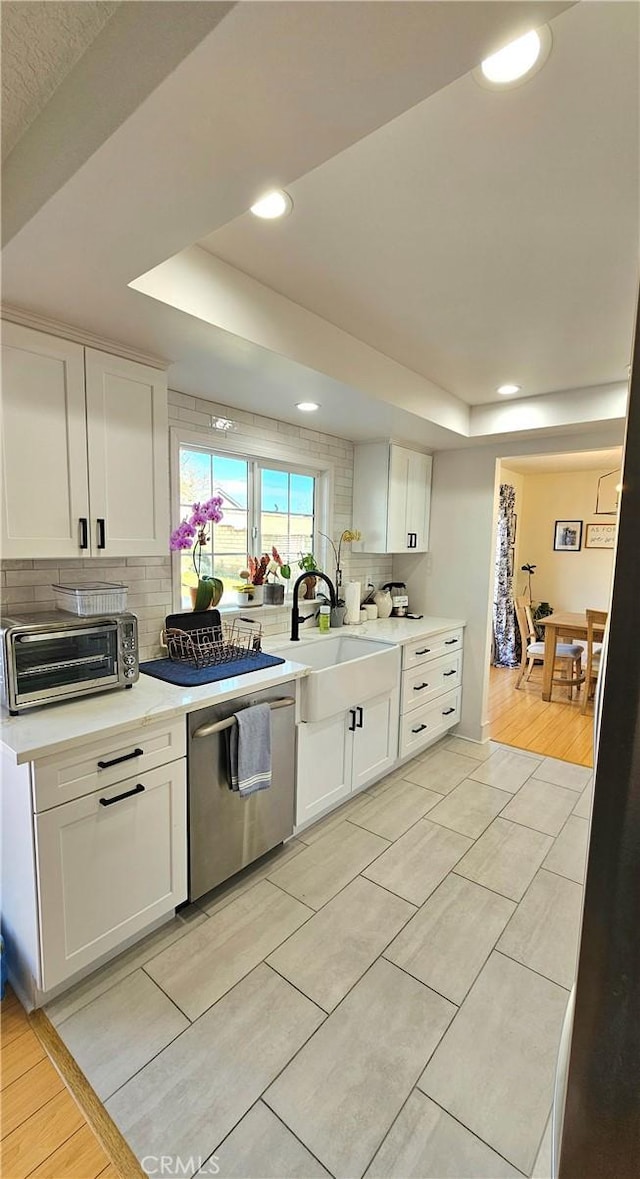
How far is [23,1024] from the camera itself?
1562mm

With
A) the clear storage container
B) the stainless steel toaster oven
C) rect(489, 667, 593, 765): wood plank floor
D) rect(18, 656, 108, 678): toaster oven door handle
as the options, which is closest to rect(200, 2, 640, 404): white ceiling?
the clear storage container

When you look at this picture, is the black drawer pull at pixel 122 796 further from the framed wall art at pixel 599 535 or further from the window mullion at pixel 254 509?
the framed wall art at pixel 599 535

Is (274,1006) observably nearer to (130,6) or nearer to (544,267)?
(130,6)

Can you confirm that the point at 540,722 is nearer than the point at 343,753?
No

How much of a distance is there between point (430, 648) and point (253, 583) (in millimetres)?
1320

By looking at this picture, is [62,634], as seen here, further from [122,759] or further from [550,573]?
[550,573]

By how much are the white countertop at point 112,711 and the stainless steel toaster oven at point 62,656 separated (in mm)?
53

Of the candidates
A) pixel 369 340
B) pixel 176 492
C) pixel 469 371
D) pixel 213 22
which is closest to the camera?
pixel 213 22

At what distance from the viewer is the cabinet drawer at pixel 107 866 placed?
1535 mm

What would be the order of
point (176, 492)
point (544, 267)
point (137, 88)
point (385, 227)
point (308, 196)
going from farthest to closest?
point (176, 492) → point (544, 267) → point (385, 227) → point (308, 196) → point (137, 88)

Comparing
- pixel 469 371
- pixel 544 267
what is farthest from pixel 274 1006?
pixel 469 371

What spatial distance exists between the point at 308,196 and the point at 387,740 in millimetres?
2672

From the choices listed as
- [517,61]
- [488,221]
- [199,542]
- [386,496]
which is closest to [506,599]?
[386,496]

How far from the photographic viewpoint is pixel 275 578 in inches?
127
